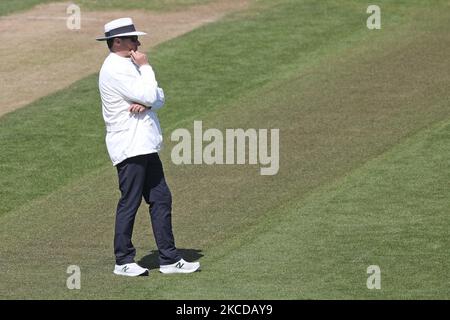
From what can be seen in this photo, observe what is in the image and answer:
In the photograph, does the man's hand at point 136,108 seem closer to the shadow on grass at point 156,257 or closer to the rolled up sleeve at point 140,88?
the rolled up sleeve at point 140,88

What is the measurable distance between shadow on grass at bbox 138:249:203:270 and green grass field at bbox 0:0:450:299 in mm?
37

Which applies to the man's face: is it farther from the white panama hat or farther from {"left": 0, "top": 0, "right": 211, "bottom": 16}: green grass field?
{"left": 0, "top": 0, "right": 211, "bottom": 16}: green grass field

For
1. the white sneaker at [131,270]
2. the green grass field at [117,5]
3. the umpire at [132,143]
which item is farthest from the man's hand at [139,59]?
the green grass field at [117,5]

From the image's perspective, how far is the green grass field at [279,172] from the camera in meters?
10.7

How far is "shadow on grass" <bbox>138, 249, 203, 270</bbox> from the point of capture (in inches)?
442

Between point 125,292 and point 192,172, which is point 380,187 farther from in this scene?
point 125,292

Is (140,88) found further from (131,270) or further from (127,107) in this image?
(131,270)

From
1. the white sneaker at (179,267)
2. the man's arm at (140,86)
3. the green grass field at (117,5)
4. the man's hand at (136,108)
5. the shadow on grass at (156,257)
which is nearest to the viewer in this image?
the man's arm at (140,86)

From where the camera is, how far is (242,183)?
1373 cm

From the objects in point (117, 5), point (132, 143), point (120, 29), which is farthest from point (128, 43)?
point (117, 5)

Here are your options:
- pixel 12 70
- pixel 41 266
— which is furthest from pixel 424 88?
pixel 41 266

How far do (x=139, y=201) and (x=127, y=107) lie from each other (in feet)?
2.75

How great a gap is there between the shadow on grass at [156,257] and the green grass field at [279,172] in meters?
0.04

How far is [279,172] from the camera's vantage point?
14039 millimetres
